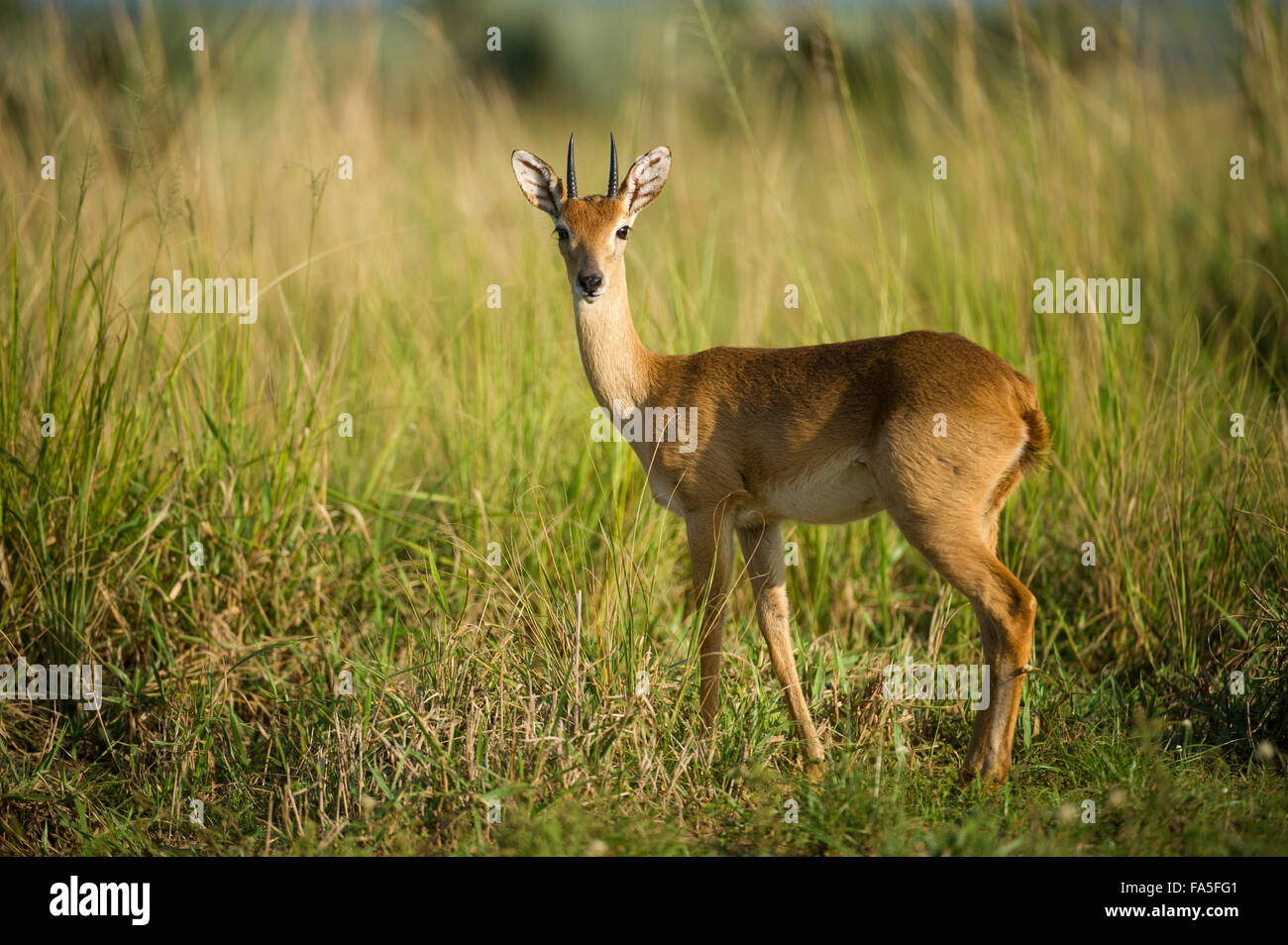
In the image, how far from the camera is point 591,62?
835 inches

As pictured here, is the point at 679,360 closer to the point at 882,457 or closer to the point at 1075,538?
the point at 882,457

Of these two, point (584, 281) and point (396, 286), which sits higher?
point (396, 286)

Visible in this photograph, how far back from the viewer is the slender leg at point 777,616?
4.60m

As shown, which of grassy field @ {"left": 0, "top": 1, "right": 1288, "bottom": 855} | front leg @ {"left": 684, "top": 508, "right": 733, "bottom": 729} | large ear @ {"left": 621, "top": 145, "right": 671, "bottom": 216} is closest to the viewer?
grassy field @ {"left": 0, "top": 1, "right": 1288, "bottom": 855}

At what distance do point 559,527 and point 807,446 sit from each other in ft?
3.64

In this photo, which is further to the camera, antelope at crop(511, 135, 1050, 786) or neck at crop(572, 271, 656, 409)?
neck at crop(572, 271, 656, 409)

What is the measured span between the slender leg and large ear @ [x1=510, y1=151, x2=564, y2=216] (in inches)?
64.7

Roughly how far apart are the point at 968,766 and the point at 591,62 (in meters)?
19.0

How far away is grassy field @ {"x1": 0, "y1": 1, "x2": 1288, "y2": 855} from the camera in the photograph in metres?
4.24

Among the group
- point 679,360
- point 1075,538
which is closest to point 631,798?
point 679,360

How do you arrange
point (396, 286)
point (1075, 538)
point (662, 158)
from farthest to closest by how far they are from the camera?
point (396, 286)
point (1075, 538)
point (662, 158)

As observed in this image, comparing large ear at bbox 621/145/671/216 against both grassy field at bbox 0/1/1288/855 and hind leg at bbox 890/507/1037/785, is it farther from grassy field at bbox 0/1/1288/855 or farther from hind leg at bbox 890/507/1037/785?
hind leg at bbox 890/507/1037/785

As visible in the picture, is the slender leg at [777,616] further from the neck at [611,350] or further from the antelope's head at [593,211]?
the antelope's head at [593,211]

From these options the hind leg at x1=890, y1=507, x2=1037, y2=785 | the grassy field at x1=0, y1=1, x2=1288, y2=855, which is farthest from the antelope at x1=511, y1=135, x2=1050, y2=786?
the grassy field at x1=0, y1=1, x2=1288, y2=855
